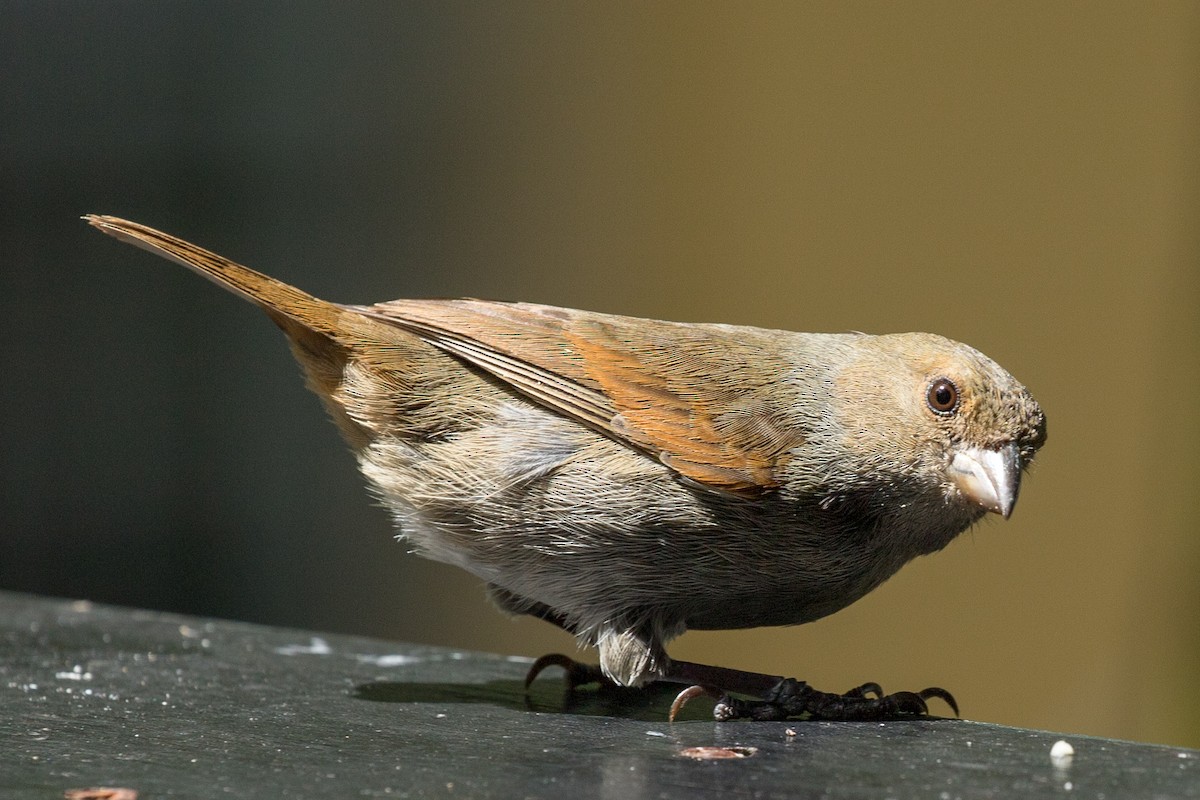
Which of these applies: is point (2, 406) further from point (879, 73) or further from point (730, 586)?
point (730, 586)

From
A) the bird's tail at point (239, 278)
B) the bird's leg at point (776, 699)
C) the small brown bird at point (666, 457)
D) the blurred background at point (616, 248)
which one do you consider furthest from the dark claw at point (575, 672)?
the blurred background at point (616, 248)

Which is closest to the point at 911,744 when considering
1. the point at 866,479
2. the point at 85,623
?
the point at 866,479

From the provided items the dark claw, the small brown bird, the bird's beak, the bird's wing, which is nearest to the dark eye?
the small brown bird

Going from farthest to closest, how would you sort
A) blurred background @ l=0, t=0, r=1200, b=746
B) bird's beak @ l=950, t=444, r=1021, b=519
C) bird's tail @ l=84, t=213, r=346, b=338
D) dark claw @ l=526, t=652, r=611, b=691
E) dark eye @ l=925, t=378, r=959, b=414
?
1. blurred background @ l=0, t=0, r=1200, b=746
2. dark claw @ l=526, t=652, r=611, b=691
3. bird's tail @ l=84, t=213, r=346, b=338
4. dark eye @ l=925, t=378, r=959, b=414
5. bird's beak @ l=950, t=444, r=1021, b=519

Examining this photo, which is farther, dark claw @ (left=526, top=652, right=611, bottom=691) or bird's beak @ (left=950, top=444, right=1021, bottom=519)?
dark claw @ (left=526, top=652, right=611, bottom=691)

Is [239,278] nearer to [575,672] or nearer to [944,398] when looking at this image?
[575,672]

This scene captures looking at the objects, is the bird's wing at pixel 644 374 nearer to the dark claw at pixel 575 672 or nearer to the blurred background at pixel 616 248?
the dark claw at pixel 575 672

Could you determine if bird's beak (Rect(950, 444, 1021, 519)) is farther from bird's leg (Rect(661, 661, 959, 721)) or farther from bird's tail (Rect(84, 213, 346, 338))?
bird's tail (Rect(84, 213, 346, 338))

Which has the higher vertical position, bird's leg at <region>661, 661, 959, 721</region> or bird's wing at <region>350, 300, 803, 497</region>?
bird's wing at <region>350, 300, 803, 497</region>
